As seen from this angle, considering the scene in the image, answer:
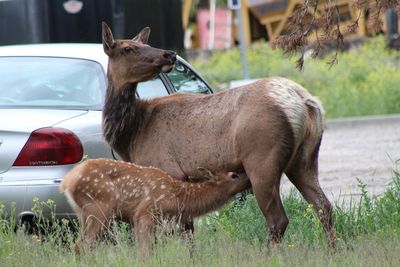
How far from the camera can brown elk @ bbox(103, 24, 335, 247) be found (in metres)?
8.18

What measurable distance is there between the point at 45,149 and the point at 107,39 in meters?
1.00

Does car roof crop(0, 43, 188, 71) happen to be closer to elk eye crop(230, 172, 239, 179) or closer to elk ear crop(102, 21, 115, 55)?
elk ear crop(102, 21, 115, 55)

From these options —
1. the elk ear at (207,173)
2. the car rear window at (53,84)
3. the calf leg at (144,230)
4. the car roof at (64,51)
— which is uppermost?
the car roof at (64,51)

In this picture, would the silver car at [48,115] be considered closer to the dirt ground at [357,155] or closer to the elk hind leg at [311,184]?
the elk hind leg at [311,184]

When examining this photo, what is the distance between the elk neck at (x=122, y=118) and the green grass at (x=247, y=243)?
709 mm

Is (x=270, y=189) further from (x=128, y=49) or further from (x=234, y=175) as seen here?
(x=128, y=49)

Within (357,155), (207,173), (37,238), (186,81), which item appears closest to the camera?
(37,238)

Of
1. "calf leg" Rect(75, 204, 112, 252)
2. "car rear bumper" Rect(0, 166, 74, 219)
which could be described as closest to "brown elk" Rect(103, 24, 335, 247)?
"car rear bumper" Rect(0, 166, 74, 219)

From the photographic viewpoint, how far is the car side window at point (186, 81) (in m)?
11.0

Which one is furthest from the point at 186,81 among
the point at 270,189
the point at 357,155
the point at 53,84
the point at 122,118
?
the point at 357,155

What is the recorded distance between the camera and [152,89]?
34.9ft

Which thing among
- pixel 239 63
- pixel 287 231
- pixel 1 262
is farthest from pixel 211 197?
pixel 239 63

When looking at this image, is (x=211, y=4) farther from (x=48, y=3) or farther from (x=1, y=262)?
(x=1, y=262)

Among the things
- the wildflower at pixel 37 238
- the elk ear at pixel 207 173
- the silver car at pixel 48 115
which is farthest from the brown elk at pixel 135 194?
the silver car at pixel 48 115
